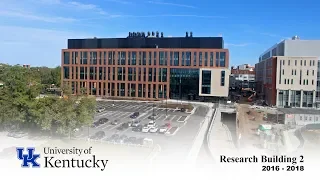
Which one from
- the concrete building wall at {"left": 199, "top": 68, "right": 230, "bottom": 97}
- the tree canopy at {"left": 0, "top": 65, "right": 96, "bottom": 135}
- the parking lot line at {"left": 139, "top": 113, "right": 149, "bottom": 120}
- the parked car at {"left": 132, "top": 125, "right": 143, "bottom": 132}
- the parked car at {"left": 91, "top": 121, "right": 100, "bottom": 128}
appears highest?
the concrete building wall at {"left": 199, "top": 68, "right": 230, "bottom": 97}

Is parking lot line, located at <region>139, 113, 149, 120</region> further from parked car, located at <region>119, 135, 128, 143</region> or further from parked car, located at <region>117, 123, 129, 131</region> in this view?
parked car, located at <region>119, 135, 128, 143</region>

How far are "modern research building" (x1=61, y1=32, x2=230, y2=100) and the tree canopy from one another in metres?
18.6

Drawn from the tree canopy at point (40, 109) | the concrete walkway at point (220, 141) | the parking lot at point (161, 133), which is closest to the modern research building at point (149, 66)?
the parking lot at point (161, 133)

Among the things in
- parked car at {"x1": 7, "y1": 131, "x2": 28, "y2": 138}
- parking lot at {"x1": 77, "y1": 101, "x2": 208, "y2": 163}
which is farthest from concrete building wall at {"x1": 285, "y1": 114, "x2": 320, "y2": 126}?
parked car at {"x1": 7, "y1": 131, "x2": 28, "y2": 138}

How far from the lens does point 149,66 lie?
40406mm

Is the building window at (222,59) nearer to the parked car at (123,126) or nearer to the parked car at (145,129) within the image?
the parked car at (123,126)

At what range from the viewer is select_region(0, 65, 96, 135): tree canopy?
16.8 meters

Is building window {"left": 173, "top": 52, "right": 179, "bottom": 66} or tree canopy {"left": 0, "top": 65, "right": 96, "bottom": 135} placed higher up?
building window {"left": 173, "top": 52, "right": 179, "bottom": 66}

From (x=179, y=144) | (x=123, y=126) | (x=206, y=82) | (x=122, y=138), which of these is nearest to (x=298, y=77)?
(x=206, y=82)

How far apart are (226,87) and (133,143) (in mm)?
22439

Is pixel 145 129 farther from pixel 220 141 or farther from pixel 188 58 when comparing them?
pixel 188 58

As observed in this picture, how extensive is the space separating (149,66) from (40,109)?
76.9ft

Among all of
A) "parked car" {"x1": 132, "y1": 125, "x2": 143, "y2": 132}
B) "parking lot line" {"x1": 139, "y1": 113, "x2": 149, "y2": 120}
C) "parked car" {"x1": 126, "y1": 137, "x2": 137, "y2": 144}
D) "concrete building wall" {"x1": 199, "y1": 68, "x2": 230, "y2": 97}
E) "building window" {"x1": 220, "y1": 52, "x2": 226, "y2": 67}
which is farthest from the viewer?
"building window" {"x1": 220, "y1": 52, "x2": 226, "y2": 67}

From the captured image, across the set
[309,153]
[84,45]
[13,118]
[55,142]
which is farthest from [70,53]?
[309,153]
